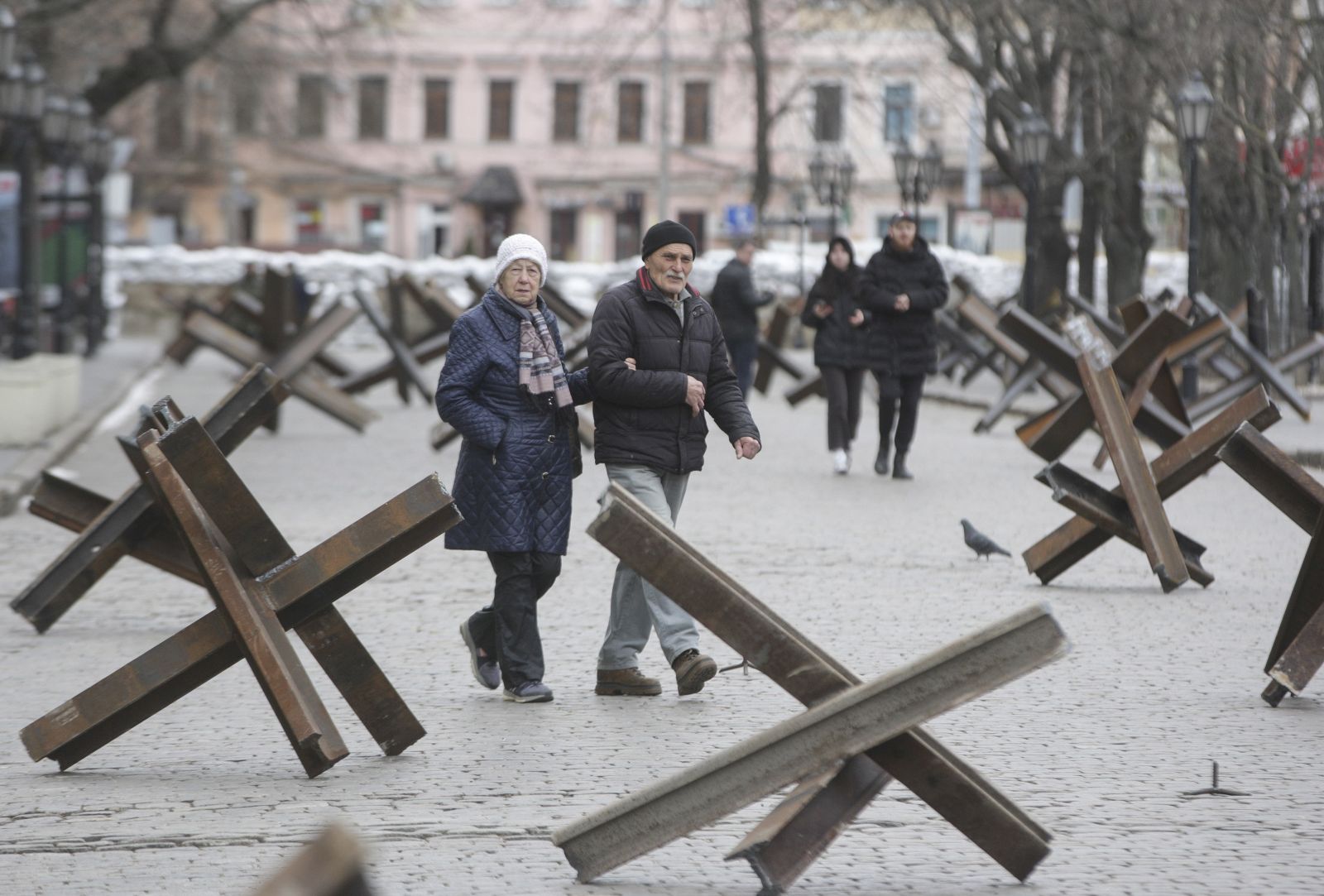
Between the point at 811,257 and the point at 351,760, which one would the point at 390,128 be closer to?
the point at 811,257

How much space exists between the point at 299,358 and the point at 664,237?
12.4 m

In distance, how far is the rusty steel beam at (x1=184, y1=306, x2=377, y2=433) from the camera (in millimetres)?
19188

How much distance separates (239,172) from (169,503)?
68.8 metres

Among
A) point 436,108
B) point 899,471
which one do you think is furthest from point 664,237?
point 436,108

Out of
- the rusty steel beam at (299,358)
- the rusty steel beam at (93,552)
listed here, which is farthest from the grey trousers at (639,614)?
the rusty steel beam at (299,358)

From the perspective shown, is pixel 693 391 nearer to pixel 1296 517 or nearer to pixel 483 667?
pixel 483 667

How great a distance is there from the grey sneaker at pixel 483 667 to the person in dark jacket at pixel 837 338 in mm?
8694

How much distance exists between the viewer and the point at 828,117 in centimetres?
7050

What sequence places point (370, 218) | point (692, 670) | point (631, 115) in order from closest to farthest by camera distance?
point (692, 670) < point (631, 115) < point (370, 218)

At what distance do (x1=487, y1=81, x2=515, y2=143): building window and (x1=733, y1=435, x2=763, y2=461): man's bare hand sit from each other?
69341mm

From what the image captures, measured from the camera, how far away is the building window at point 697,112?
243ft

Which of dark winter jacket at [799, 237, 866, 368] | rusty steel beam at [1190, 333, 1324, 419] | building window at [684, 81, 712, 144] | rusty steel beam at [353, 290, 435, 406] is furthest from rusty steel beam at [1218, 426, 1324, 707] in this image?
building window at [684, 81, 712, 144]

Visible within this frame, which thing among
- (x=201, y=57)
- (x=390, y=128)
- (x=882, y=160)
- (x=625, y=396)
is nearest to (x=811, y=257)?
(x=201, y=57)

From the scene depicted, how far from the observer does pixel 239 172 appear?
240 ft
